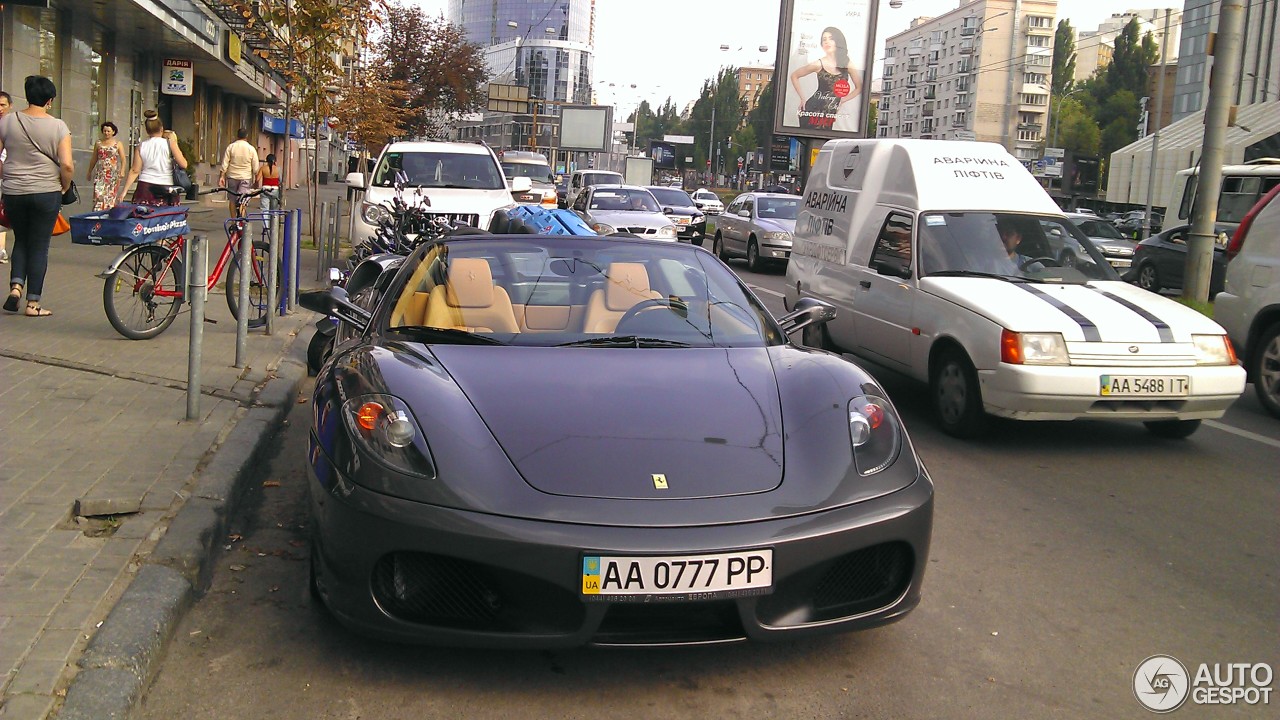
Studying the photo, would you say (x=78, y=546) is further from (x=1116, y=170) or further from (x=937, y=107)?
(x=937, y=107)

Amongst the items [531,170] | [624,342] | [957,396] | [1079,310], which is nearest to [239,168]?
[957,396]

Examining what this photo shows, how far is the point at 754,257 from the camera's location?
21984mm

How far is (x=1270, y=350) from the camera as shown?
339 inches

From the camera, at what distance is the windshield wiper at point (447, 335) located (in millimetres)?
4434

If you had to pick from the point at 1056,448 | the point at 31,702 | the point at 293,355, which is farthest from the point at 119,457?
the point at 1056,448

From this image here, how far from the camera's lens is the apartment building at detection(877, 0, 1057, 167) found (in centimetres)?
12175

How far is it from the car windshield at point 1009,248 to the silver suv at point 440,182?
23.7 feet

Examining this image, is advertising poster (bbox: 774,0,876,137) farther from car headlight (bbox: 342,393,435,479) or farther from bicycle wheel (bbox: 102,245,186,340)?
car headlight (bbox: 342,393,435,479)

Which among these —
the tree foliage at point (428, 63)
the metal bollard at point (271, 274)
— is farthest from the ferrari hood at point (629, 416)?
the tree foliage at point (428, 63)

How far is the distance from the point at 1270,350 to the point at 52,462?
8.08 meters

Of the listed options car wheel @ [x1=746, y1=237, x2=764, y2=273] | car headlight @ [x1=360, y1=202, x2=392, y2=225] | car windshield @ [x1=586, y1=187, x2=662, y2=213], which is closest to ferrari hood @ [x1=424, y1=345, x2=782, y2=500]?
car headlight @ [x1=360, y1=202, x2=392, y2=225]

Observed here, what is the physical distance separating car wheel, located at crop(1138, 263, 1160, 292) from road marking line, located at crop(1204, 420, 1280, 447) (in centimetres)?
1396

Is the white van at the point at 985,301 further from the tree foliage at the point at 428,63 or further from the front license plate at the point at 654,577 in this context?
the tree foliage at the point at 428,63

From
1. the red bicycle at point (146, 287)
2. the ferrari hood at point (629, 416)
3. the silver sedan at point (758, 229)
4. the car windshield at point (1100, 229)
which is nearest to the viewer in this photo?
the ferrari hood at point (629, 416)
